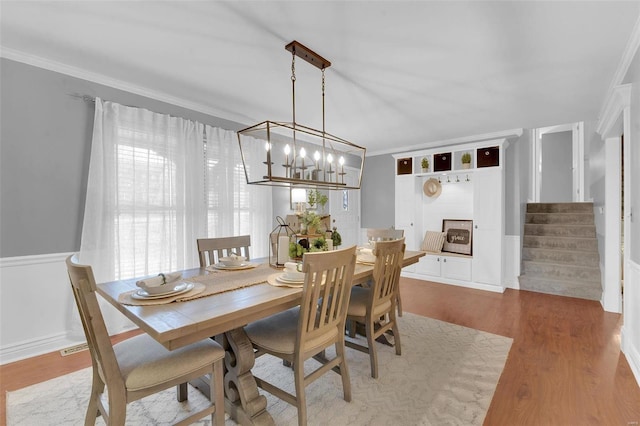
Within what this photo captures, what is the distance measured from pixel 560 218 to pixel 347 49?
207 inches

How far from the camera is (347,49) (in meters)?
2.34

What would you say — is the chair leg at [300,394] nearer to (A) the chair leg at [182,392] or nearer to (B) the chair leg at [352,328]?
(A) the chair leg at [182,392]

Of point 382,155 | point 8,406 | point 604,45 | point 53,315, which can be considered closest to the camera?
point 8,406

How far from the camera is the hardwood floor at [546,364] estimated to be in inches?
73.4

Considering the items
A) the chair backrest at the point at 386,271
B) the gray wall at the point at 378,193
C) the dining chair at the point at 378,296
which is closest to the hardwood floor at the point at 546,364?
the dining chair at the point at 378,296

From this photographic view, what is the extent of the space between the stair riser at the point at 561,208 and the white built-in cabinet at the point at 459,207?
170 centimetres

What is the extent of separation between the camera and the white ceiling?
6.29 feet

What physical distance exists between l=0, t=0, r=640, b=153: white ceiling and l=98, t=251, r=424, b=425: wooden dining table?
5.73 feet

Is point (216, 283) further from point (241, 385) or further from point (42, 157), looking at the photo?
point (42, 157)

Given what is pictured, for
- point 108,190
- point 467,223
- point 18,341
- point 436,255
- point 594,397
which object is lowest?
point 594,397

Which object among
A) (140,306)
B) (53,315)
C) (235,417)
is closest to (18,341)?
(53,315)

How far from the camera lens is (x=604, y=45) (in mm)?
2289

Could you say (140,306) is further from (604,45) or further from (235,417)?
(604,45)

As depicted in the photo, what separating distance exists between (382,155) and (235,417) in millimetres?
5319
